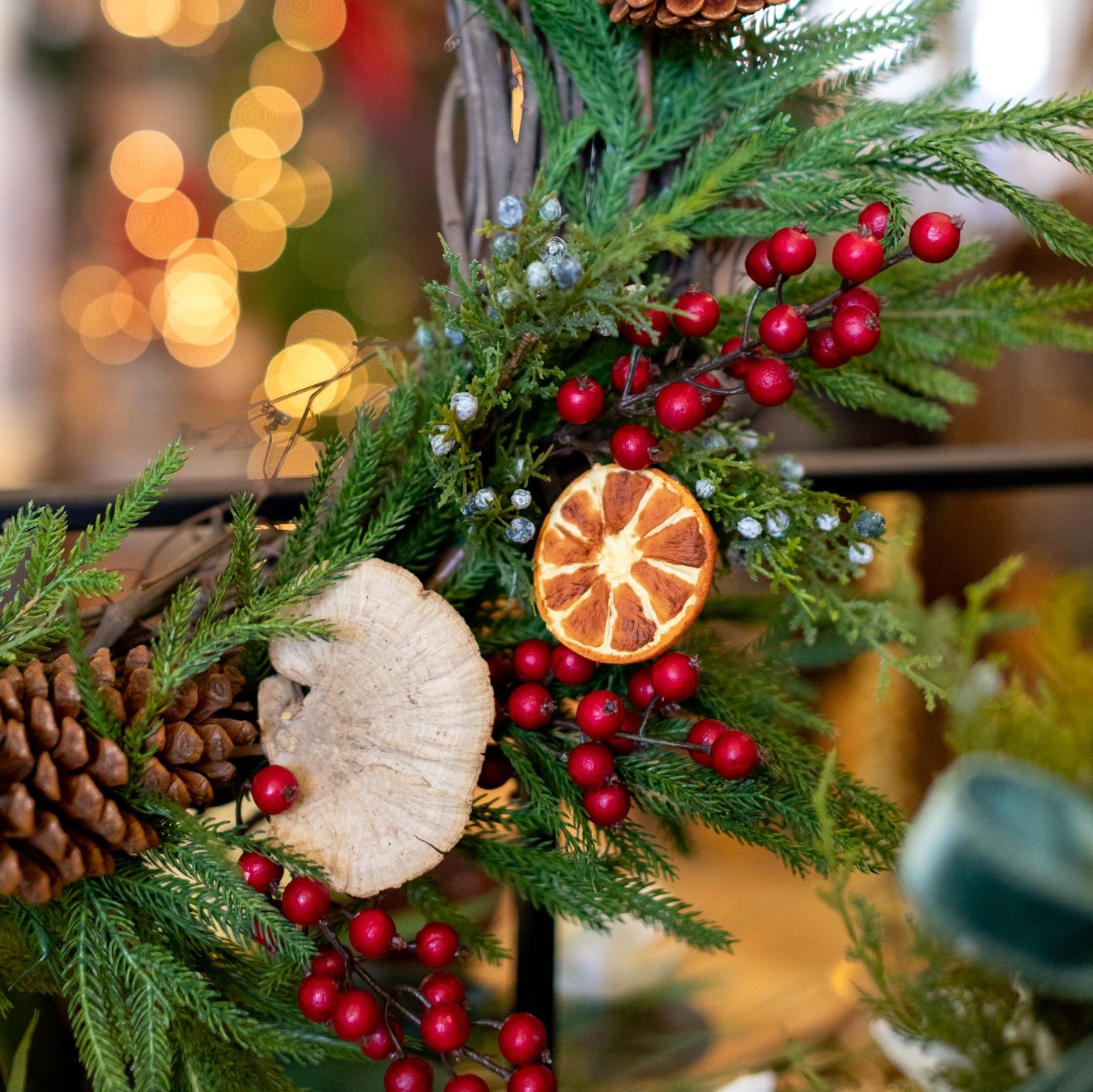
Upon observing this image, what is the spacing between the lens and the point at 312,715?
44cm

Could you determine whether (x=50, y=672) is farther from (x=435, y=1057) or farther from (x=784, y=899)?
(x=784, y=899)

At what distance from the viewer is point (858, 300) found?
40 cm

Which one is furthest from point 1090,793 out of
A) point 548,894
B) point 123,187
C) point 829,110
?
point 123,187

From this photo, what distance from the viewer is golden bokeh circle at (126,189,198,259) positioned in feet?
6.17

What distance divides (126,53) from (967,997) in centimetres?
219

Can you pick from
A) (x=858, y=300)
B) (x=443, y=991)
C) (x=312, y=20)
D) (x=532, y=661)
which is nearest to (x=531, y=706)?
(x=532, y=661)

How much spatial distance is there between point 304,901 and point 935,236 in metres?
0.39

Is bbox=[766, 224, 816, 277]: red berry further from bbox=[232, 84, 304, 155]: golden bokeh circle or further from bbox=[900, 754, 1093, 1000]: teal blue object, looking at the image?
bbox=[232, 84, 304, 155]: golden bokeh circle

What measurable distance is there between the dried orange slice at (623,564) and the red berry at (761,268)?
10 centimetres

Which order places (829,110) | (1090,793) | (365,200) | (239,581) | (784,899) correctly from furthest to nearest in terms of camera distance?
1. (365,200)
2. (784,899)
3. (829,110)
4. (239,581)
5. (1090,793)

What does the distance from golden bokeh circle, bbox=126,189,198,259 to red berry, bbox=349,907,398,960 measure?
1782 mm

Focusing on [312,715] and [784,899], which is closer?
[312,715]

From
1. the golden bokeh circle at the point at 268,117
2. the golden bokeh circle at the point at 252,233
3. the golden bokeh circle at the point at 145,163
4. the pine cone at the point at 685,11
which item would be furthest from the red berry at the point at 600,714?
the golden bokeh circle at the point at 145,163

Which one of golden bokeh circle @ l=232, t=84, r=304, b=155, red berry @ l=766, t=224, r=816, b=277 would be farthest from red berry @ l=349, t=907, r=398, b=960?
golden bokeh circle @ l=232, t=84, r=304, b=155
